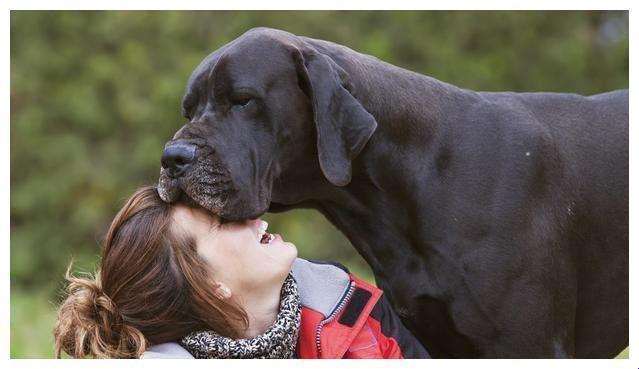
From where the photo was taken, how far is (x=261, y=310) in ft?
10.3

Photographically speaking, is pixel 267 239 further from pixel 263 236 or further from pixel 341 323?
pixel 341 323

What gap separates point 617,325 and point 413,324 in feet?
2.78

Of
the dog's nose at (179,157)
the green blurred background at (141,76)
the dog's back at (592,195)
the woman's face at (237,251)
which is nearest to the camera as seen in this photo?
the dog's nose at (179,157)

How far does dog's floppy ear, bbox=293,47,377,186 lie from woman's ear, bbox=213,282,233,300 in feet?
1.57

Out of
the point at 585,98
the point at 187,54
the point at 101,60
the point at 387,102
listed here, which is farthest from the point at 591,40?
the point at 387,102

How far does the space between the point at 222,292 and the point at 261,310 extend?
0.15 metres

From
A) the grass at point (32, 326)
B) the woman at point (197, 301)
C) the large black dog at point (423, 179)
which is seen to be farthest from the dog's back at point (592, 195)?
the woman at point (197, 301)

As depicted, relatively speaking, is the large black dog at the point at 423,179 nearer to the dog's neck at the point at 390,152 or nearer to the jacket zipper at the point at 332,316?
the dog's neck at the point at 390,152

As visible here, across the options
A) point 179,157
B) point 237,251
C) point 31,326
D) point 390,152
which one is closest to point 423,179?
point 390,152

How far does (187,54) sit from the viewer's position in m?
8.72

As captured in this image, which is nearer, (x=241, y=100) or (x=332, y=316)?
(x=241, y=100)

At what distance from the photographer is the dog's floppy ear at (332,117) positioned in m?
3.02

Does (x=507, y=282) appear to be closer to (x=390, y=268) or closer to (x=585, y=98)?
(x=390, y=268)

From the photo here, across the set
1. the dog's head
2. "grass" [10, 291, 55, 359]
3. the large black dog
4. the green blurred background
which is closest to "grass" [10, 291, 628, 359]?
"grass" [10, 291, 55, 359]
